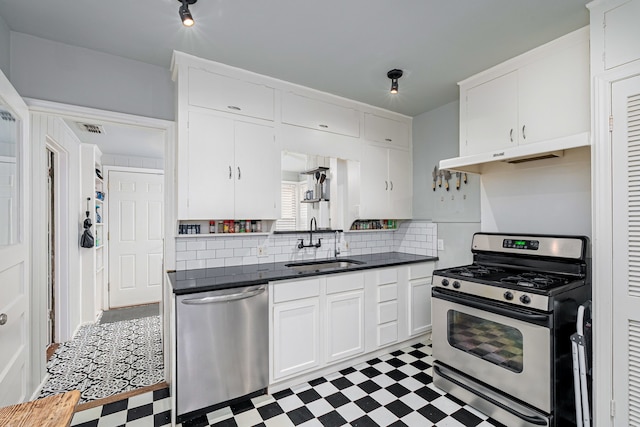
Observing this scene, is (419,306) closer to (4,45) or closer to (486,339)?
(486,339)

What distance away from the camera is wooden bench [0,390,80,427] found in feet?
2.91

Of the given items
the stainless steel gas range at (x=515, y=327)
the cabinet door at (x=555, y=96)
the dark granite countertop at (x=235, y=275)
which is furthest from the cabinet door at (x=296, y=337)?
the cabinet door at (x=555, y=96)

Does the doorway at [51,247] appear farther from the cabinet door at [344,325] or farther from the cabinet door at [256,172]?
the cabinet door at [344,325]

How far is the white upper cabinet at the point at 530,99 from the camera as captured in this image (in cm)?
203

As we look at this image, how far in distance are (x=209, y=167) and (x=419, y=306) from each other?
2.43 m

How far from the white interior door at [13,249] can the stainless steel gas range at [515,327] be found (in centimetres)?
272

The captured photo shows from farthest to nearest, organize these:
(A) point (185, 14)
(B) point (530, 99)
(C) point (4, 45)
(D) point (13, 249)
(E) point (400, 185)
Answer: (E) point (400, 185) < (B) point (530, 99) < (C) point (4, 45) < (D) point (13, 249) < (A) point (185, 14)

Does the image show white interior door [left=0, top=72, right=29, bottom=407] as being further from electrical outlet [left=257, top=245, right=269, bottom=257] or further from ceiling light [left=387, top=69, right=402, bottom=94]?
ceiling light [left=387, top=69, right=402, bottom=94]

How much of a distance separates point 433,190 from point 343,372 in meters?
2.10

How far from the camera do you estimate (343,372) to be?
2623 mm

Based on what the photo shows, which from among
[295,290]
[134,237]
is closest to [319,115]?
[295,290]

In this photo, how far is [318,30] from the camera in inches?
79.5

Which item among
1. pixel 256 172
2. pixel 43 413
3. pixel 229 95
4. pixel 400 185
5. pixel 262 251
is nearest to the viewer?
pixel 43 413

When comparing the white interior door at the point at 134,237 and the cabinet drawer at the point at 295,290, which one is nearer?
the cabinet drawer at the point at 295,290
